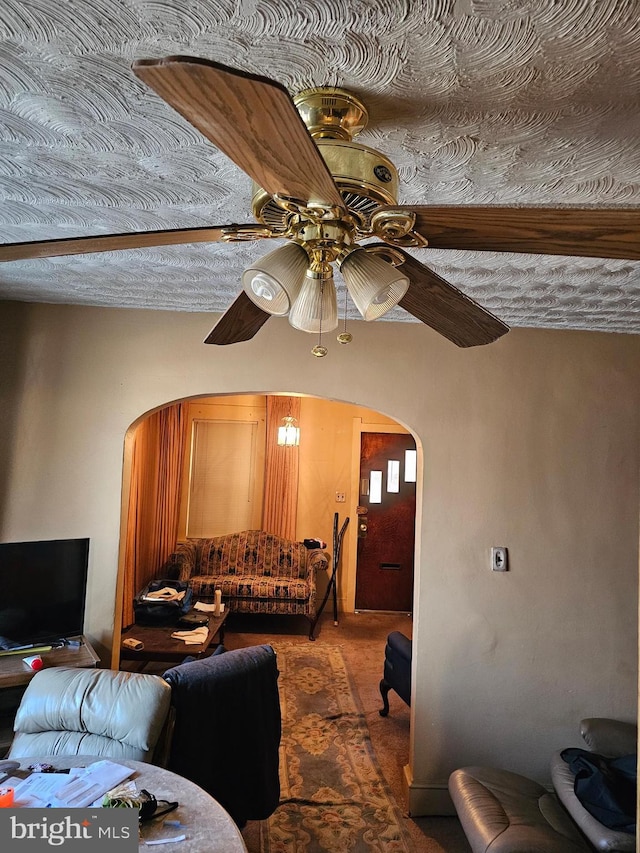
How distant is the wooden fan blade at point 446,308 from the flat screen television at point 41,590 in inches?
89.6

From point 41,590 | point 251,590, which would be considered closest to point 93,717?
point 41,590

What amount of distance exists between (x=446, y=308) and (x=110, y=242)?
79 centimetres

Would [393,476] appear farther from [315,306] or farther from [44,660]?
[315,306]

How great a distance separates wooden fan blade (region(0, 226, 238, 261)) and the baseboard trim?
298 cm

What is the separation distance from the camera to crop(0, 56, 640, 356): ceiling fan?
0.70 metres

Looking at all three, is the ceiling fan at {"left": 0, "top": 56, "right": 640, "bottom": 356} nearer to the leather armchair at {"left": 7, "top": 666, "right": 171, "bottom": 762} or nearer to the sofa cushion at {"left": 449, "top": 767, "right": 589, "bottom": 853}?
the leather armchair at {"left": 7, "top": 666, "right": 171, "bottom": 762}

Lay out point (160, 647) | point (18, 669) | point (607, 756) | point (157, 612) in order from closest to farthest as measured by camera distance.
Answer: point (18, 669) < point (607, 756) < point (160, 647) < point (157, 612)

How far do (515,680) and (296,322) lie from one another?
2643 millimetres

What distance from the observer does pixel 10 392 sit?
3.00m

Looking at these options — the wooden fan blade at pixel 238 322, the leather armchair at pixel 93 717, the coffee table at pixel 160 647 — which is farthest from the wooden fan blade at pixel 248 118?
the coffee table at pixel 160 647

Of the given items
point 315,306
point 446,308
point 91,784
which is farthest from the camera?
point 91,784

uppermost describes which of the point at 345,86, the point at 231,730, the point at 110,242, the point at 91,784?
the point at 345,86

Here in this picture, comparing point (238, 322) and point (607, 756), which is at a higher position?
point (238, 322)

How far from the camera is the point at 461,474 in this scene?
315cm
